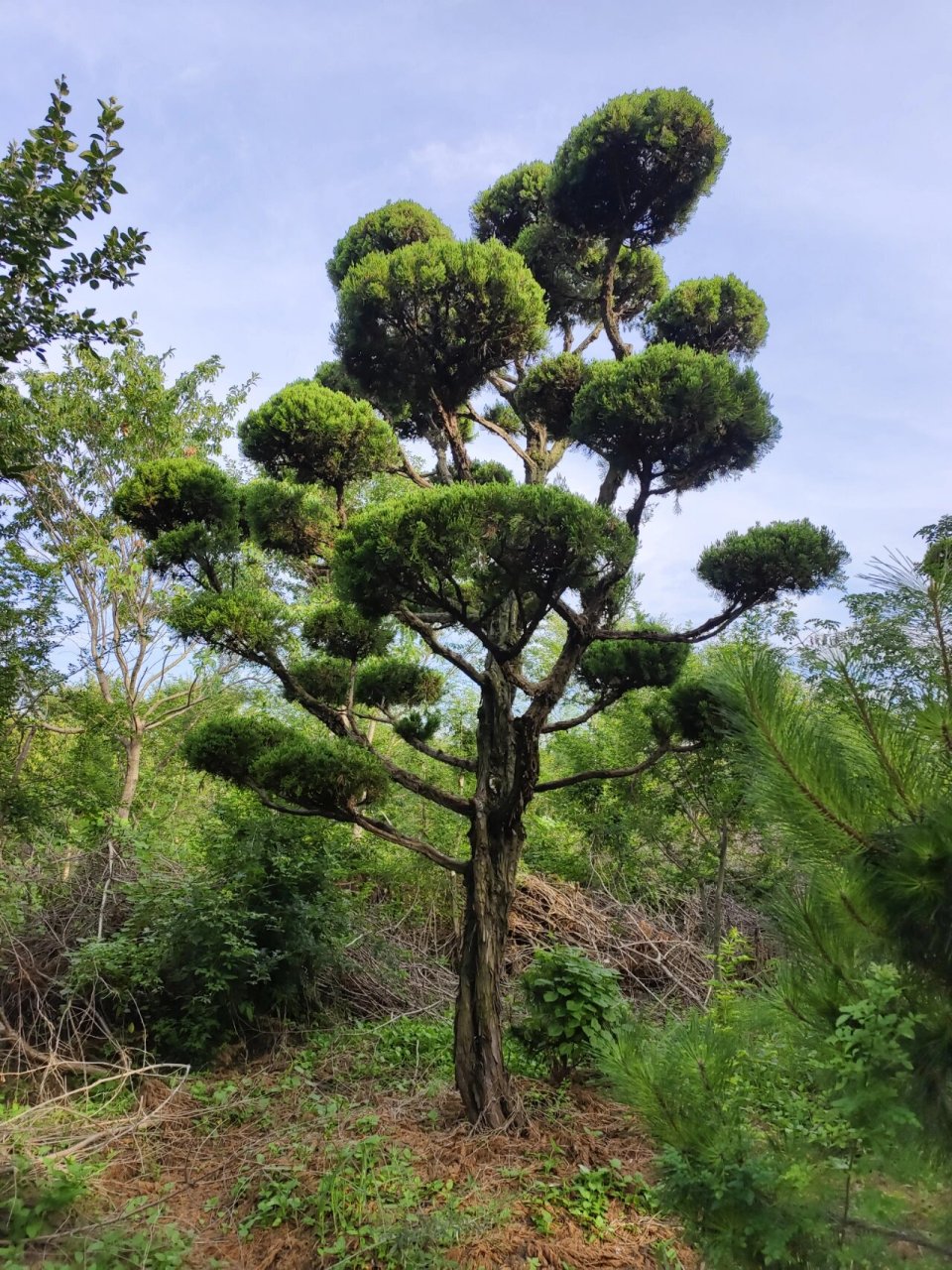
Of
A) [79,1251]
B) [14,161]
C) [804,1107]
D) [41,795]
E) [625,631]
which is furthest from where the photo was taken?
[41,795]

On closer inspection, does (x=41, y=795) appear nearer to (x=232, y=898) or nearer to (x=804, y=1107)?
(x=232, y=898)

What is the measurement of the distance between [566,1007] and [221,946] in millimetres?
2018

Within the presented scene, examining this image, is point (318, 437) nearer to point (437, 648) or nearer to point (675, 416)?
point (437, 648)

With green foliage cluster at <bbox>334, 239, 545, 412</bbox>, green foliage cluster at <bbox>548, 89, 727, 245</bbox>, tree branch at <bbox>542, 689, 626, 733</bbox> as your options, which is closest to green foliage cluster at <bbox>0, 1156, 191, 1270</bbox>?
tree branch at <bbox>542, 689, 626, 733</bbox>

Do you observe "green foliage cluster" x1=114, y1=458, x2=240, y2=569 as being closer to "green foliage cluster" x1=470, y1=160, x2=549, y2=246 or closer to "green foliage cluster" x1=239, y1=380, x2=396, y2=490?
"green foliage cluster" x1=239, y1=380, x2=396, y2=490

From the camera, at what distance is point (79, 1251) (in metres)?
2.31

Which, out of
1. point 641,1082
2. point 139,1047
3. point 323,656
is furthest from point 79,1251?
point 323,656

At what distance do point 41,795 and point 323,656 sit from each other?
274 cm

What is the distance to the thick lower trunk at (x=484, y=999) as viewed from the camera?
132 inches

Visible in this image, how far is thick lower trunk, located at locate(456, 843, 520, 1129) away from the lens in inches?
132

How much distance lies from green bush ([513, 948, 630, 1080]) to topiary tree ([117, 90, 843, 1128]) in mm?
371

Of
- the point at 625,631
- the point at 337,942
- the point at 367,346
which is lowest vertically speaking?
the point at 337,942

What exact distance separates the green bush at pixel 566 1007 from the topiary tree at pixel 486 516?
0.37m

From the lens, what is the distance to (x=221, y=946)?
4164 millimetres
